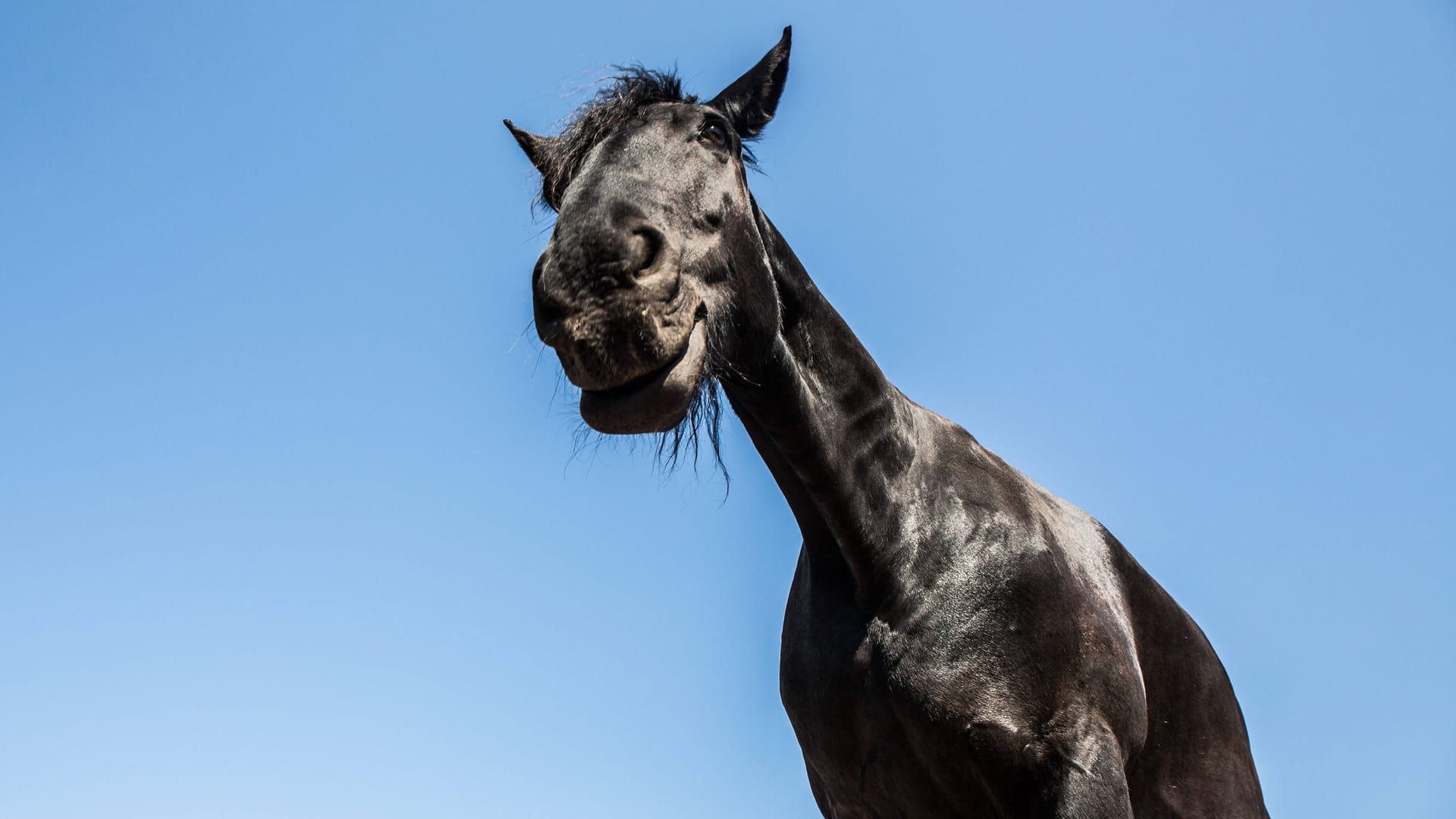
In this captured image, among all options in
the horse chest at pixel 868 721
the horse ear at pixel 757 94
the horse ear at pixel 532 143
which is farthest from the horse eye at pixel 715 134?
the horse chest at pixel 868 721

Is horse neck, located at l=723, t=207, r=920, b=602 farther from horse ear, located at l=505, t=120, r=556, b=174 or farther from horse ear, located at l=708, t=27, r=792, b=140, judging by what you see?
horse ear, located at l=505, t=120, r=556, b=174

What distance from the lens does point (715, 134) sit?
14.3 ft

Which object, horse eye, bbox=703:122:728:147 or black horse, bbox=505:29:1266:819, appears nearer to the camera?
black horse, bbox=505:29:1266:819

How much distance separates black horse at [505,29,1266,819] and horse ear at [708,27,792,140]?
11 mm

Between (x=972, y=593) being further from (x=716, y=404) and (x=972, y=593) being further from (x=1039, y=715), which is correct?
(x=716, y=404)

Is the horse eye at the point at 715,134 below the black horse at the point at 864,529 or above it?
above

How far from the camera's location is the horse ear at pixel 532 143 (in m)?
4.80

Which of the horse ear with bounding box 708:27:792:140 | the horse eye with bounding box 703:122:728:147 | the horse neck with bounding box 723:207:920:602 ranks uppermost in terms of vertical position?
the horse ear with bounding box 708:27:792:140

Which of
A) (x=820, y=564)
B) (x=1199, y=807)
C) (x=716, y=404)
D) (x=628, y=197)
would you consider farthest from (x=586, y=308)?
(x=1199, y=807)

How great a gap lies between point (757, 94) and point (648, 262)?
4.93 ft

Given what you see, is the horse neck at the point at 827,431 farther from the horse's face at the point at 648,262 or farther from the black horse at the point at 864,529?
the horse's face at the point at 648,262

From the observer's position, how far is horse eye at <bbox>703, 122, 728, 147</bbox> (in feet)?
14.2

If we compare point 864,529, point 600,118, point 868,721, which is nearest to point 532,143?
point 600,118

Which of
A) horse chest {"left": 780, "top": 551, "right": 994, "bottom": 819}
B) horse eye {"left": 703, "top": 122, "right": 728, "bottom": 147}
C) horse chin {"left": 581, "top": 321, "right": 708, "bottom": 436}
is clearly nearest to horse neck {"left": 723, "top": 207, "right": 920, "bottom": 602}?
horse chest {"left": 780, "top": 551, "right": 994, "bottom": 819}
